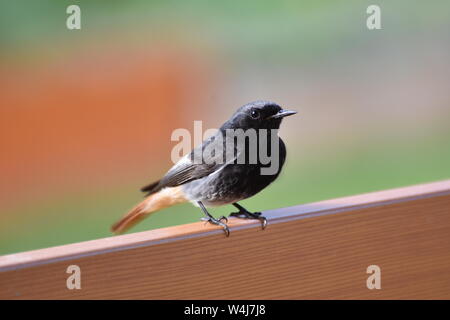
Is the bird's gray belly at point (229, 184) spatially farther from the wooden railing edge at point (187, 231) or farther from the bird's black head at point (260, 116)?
the wooden railing edge at point (187, 231)

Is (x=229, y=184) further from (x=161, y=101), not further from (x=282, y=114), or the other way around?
(x=161, y=101)

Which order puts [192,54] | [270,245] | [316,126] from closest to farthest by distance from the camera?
[270,245], [192,54], [316,126]

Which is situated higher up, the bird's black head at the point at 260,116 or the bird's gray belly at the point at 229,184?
the bird's black head at the point at 260,116

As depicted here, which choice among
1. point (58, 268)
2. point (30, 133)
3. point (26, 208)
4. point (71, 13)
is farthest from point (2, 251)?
point (58, 268)

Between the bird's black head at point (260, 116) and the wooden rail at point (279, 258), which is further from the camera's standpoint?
the bird's black head at point (260, 116)

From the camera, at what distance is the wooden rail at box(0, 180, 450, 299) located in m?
1.56

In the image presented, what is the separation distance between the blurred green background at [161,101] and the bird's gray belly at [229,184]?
1156 millimetres

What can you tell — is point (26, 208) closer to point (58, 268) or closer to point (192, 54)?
point (192, 54)

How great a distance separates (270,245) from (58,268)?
0.59 metres

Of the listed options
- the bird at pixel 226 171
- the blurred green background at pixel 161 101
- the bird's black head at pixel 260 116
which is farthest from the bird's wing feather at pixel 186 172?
the blurred green background at pixel 161 101

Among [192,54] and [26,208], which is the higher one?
[192,54]

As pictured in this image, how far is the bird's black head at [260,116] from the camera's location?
2.37 meters

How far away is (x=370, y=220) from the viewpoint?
190 centimetres

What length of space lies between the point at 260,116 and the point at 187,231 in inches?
31.3
